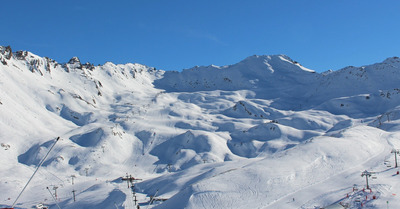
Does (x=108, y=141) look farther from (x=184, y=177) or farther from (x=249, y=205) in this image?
(x=249, y=205)

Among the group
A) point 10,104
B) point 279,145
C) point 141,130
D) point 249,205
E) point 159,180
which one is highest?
point 10,104

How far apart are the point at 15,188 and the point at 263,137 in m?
106

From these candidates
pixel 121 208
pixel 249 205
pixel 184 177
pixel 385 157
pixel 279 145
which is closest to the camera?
pixel 249 205

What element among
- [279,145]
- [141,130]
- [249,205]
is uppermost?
[141,130]

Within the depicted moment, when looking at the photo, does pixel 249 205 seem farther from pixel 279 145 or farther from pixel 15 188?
pixel 279 145

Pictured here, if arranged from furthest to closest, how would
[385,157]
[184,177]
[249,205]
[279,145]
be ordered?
[279,145] → [184,177] → [385,157] → [249,205]

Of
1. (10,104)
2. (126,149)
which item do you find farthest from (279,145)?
(10,104)

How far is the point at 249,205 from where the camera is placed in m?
59.5

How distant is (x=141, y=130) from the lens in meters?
177

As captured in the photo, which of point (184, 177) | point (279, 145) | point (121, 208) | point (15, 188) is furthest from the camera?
point (279, 145)

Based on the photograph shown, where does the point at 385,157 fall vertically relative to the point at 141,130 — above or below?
below

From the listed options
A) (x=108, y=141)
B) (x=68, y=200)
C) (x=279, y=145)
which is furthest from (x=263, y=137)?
(x=68, y=200)

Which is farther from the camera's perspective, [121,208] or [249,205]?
[121,208]

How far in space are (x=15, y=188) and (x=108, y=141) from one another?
185 ft
